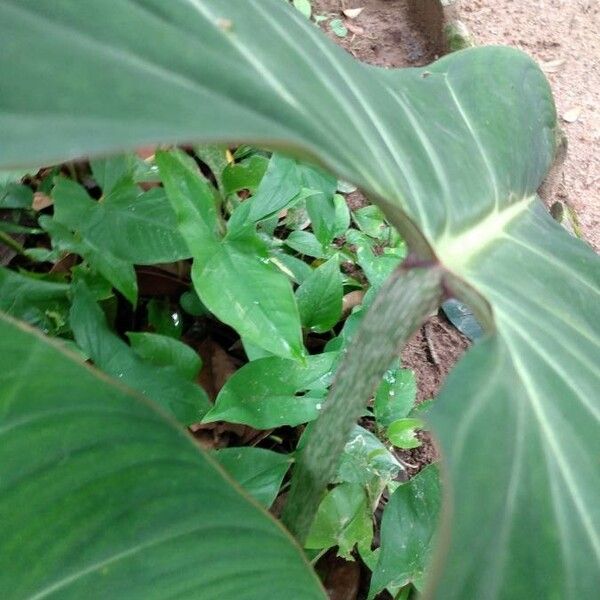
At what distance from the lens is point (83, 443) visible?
0.57 meters

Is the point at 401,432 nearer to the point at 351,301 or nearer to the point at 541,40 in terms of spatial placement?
the point at 351,301

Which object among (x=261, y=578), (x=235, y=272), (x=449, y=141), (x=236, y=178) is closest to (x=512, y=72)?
(x=449, y=141)

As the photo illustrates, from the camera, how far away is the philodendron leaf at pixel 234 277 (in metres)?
0.78

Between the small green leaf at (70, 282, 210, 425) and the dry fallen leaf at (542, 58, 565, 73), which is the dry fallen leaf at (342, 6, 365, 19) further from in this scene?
the small green leaf at (70, 282, 210, 425)

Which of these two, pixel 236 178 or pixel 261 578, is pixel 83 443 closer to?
pixel 261 578

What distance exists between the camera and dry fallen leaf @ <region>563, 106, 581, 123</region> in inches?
75.0

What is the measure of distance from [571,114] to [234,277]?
143 cm

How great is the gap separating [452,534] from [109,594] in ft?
1.15

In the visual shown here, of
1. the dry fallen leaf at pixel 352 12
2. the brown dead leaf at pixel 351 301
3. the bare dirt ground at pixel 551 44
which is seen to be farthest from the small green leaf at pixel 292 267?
the dry fallen leaf at pixel 352 12

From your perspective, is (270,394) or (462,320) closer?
(270,394)

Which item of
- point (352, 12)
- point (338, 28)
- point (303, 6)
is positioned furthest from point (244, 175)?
point (352, 12)

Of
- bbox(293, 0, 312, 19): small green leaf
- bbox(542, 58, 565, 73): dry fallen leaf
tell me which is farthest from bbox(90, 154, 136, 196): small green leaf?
bbox(542, 58, 565, 73): dry fallen leaf

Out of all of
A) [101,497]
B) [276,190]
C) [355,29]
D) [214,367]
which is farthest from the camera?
[355,29]

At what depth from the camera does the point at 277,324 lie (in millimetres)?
781
